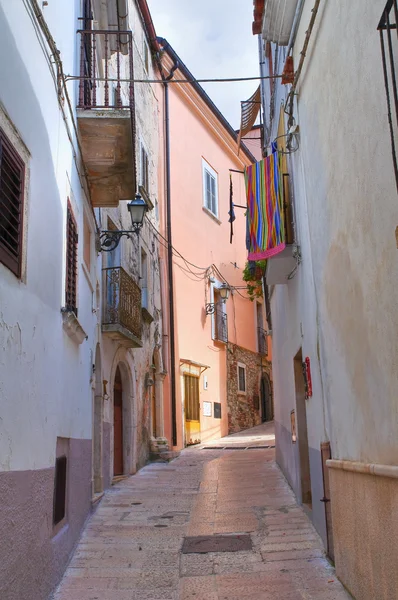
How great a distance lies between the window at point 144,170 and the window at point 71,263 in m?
7.69

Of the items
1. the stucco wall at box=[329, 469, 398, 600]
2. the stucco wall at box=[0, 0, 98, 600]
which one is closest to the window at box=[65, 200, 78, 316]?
the stucco wall at box=[0, 0, 98, 600]

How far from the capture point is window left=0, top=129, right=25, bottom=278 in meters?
4.43

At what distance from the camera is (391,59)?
3453 mm

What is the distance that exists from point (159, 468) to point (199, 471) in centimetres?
113

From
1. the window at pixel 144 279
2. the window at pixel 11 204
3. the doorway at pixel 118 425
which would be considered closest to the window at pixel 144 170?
the window at pixel 144 279

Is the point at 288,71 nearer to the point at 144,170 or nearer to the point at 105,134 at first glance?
the point at 105,134

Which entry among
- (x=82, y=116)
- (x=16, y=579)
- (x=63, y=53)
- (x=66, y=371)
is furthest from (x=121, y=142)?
(x=16, y=579)

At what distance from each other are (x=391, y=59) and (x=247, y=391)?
20.7m

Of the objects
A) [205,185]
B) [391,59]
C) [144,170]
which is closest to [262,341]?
[205,185]

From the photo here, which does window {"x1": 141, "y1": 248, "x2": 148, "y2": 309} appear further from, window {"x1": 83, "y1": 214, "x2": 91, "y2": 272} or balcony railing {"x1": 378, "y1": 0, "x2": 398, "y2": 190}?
balcony railing {"x1": 378, "y1": 0, "x2": 398, "y2": 190}

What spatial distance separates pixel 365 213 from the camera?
4328 millimetres

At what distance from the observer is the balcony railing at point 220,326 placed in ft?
68.2

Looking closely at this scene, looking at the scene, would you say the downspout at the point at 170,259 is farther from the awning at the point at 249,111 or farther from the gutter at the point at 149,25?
the awning at the point at 249,111

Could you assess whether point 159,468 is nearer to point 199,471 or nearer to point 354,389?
point 199,471
